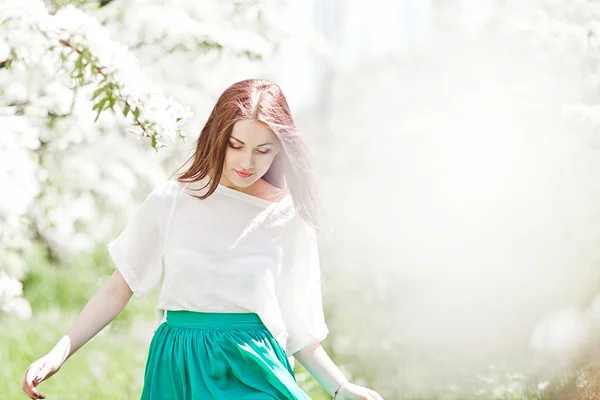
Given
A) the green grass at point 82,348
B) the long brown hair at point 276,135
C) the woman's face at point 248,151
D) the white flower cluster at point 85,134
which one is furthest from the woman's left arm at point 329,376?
the green grass at point 82,348

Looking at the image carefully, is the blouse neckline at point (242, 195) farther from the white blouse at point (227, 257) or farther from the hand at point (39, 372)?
the hand at point (39, 372)

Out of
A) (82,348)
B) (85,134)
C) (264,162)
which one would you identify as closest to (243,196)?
(264,162)

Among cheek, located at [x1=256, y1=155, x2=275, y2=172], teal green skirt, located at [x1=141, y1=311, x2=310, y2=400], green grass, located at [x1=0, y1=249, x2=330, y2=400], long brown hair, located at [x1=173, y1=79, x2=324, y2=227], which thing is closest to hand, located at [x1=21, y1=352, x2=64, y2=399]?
teal green skirt, located at [x1=141, y1=311, x2=310, y2=400]

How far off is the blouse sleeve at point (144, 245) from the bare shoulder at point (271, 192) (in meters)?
0.19

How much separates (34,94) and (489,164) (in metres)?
2.06

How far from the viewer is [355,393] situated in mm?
1642

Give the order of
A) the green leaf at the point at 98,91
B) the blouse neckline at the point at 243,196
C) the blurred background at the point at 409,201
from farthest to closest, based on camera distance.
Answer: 1. the blurred background at the point at 409,201
2. the blouse neckline at the point at 243,196
3. the green leaf at the point at 98,91

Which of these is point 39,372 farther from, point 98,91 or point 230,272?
point 98,91

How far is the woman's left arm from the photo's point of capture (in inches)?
64.8

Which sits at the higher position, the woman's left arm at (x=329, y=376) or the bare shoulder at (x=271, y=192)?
the bare shoulder at (x=271, y=192)

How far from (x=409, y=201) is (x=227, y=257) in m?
2.70

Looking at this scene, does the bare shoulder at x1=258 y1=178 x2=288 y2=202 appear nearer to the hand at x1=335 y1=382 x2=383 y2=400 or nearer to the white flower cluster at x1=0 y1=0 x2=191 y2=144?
the white flower cluster at x1=0 y1=0 x2=191 y2=144

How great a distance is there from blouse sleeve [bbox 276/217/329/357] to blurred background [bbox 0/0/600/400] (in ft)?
3.48

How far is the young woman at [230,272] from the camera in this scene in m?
1.61
